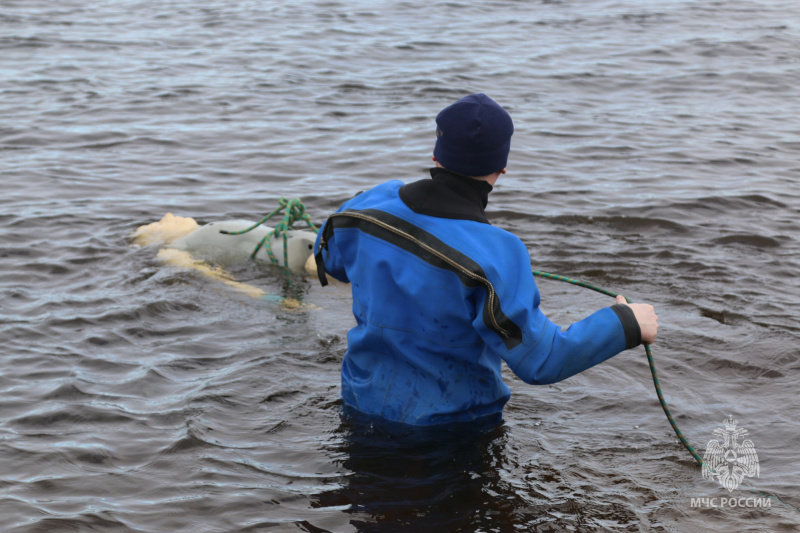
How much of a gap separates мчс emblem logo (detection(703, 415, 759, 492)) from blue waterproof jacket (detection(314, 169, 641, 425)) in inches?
43.4

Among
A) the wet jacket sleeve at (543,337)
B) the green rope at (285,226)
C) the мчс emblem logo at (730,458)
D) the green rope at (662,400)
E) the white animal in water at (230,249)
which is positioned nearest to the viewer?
the wet jacket sleeve at (543,337)

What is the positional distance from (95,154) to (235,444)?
6.86 metres

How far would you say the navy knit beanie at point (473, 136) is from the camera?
3.40 m

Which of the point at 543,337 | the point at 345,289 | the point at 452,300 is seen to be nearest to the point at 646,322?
the point at 543,337

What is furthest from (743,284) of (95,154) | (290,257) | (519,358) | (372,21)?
(372,21)

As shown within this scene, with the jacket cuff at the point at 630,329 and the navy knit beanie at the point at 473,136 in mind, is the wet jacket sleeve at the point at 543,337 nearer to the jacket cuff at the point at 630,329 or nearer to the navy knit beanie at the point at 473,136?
the jacket cuff at the point at 630,329

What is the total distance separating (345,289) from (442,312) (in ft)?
10.5

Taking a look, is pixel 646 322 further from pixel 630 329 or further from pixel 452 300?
pixel 452 300

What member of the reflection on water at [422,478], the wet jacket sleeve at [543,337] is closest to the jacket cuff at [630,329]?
the wet jacket sleeve at [543,337]

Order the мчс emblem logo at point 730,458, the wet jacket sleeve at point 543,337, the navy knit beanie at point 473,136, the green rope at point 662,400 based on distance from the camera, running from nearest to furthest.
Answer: the wet jacket sleeve at point 543,337
the navy knit beanie at point 473,136
the green rope at point 662,400
the мчс emblem logo at point 730,458

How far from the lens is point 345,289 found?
664 cm

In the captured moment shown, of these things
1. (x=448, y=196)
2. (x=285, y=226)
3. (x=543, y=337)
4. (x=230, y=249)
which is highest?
(x=448, y=196)

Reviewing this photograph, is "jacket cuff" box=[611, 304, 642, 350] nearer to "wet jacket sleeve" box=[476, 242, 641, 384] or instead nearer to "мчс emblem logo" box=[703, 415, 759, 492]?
"wet jacket sleeve" box=[476, 242, 641, 384]

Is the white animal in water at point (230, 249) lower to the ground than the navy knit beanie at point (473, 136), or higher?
lower
